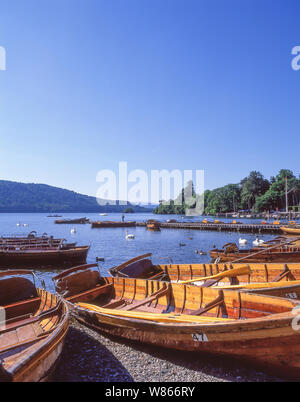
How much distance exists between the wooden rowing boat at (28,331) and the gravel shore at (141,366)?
1153mm

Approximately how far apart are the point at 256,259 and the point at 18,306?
15838mm

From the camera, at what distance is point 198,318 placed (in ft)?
25.0

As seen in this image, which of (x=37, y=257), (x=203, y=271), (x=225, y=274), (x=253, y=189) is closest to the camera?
(x=225, y=274)

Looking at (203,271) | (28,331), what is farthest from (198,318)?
(203,271)

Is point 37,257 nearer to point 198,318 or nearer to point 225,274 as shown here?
point 225,274

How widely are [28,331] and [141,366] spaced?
151 inches

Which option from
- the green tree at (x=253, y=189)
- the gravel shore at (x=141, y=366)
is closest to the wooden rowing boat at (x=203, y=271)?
the gravel shore at (x=141, y=366)

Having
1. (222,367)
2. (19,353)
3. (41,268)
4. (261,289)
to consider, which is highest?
(261,289)

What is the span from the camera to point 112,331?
866 cm

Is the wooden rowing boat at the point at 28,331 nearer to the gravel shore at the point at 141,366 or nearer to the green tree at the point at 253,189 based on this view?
the gravel shore at the point at 141,366

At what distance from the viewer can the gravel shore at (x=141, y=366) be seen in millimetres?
6703

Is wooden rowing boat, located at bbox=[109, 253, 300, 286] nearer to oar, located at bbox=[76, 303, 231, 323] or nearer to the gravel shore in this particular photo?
oar, located at bbox=[76, 303, 231, 323]
